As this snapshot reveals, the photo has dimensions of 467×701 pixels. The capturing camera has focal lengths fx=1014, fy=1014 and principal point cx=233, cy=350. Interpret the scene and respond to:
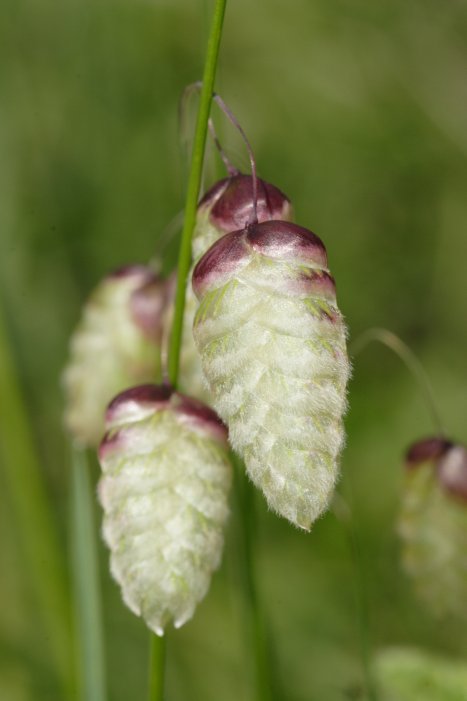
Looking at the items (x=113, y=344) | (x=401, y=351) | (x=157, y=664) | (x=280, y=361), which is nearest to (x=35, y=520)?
(x=113, y=344)

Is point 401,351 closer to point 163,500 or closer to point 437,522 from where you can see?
point 437,522

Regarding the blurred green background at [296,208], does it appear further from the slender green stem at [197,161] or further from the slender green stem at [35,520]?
the slender green stem at [197,161]

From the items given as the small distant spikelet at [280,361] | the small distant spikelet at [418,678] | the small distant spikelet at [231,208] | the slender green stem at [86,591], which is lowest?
the small distant spikelet at [418,678]

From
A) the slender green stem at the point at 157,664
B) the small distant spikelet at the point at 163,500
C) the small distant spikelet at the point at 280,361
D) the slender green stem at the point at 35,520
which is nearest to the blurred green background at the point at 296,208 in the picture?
the slender green stem at the point at 35,520

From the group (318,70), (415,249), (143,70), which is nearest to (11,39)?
(143,70)

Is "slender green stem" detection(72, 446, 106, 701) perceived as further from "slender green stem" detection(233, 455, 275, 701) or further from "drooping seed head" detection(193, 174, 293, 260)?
"drooping seed head" detection(193, 174, 293, 260)

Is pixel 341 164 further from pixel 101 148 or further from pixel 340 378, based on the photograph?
pixel 340 378
